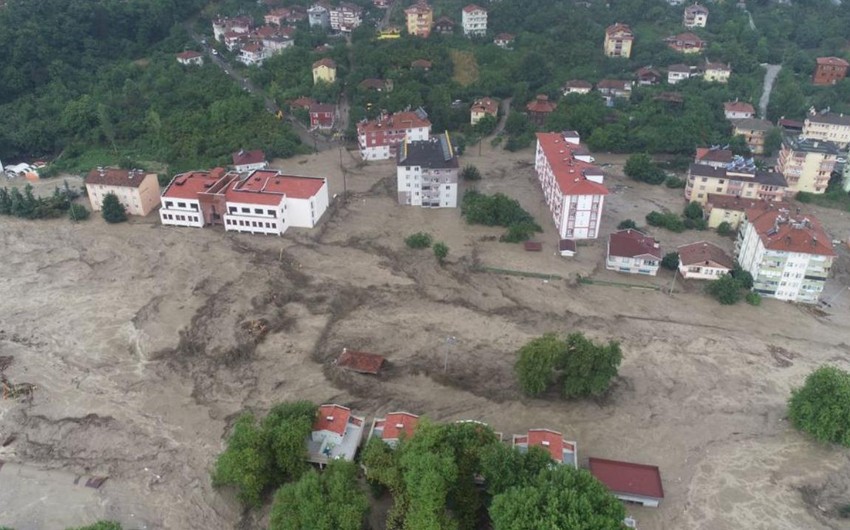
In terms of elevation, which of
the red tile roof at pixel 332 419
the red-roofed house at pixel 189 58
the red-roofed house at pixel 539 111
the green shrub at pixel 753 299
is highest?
the red-roofed house at pixel 189 58

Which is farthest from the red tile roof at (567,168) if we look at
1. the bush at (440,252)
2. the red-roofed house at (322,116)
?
the red-roofed house at (322,116)

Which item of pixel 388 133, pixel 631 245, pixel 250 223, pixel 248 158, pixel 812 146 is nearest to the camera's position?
pixel 631 245

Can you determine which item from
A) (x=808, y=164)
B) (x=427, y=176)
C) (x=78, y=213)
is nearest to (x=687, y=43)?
(x=808, y=164)

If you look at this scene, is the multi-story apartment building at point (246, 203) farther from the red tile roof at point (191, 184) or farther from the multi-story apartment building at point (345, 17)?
the multi-story apartment building at point (345, 17)

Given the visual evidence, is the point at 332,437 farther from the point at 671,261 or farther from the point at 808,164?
the point at 808,164

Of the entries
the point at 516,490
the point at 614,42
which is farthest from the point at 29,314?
the point at 614,42

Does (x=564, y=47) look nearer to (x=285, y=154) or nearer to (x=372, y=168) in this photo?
(x=372, y=168)
